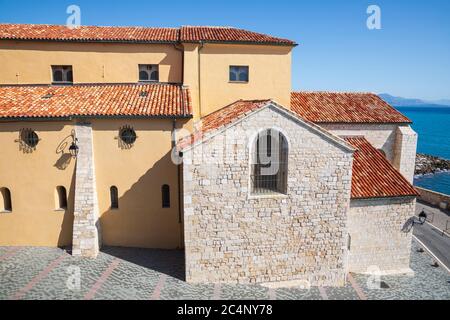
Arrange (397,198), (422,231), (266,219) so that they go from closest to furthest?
(266,219), (397,198), (422,231)

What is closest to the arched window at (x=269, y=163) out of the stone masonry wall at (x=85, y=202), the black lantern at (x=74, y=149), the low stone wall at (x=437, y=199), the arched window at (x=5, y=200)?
the stone masonry wall at (x=85, y=202)

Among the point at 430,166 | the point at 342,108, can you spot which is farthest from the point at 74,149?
the point at 430,166

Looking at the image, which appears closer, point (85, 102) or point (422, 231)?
point (85, 102)

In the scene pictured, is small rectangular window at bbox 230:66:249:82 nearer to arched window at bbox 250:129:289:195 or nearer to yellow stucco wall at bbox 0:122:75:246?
arched window at bbox 250:129:289:195

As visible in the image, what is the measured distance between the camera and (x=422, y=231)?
69.9ft

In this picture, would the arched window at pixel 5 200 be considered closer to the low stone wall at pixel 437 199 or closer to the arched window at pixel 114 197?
the arched window at pixel 114 197

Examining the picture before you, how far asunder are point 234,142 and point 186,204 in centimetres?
305

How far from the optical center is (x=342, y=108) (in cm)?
2083

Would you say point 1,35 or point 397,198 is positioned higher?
point 1,35

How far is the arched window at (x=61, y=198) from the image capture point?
14.3m

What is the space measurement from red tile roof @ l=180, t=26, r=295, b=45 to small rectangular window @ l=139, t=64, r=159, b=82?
93.7 inches

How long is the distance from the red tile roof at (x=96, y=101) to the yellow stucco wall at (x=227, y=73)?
1.37 metres
